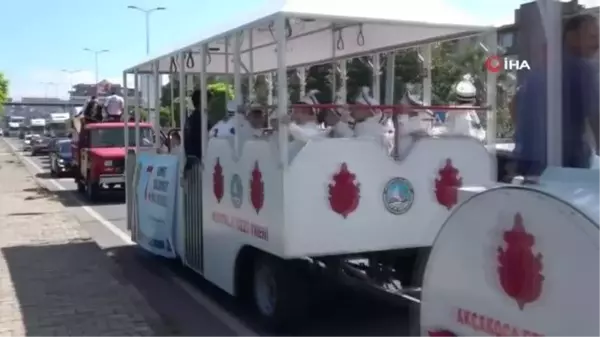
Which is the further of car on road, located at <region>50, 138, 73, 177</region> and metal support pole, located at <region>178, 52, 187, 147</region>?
car on road, located at <region>50, 138, 73, 177</region>

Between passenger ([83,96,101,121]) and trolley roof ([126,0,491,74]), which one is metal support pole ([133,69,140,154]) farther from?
passenger ([83,96,101,121])

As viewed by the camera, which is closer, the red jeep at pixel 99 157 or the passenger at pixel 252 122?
the passenger at pixel 252 122

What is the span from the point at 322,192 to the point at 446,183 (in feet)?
3.88

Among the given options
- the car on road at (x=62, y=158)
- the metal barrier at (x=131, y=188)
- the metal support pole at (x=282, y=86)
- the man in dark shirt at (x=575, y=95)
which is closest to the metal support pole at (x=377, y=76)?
the metal support pole at (x=282, y=86)

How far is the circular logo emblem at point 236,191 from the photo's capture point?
269 inches

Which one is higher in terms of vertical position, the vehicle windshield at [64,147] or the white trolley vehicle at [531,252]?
the vehicle windshield at [64,147]

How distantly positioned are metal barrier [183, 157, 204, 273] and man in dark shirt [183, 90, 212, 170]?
8 cm

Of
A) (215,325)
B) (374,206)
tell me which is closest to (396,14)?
(374,206)

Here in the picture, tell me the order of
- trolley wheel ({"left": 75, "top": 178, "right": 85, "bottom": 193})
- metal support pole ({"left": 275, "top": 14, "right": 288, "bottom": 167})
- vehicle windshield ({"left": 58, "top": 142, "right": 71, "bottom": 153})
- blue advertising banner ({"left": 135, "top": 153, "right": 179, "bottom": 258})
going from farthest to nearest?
vehicle windshield ({"left": 58, "top": 142, "right": 71, "bottom": 153}), trolley wheel ({"left": 75, "top": 178, "right": 85, "bottom": 193}), blue advertising banner ({"left": 135, "top": 153, "right": 179, "bottom": 258}), metal support pole ({"left": 275, "top": 14, "right": 288, "bottom": 167})

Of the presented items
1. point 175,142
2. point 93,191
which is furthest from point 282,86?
point 93,191

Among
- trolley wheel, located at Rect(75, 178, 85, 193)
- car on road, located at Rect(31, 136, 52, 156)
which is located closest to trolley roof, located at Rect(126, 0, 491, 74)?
trolley wheel, located at Rect(75, 178, 85, 193)

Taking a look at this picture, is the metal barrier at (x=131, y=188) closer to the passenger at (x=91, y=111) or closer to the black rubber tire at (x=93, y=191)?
the black rubber tire at (x=93, y=191)

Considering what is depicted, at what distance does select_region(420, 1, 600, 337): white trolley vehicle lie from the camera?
2693 millimetres

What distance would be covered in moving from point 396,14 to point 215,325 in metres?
3.14
